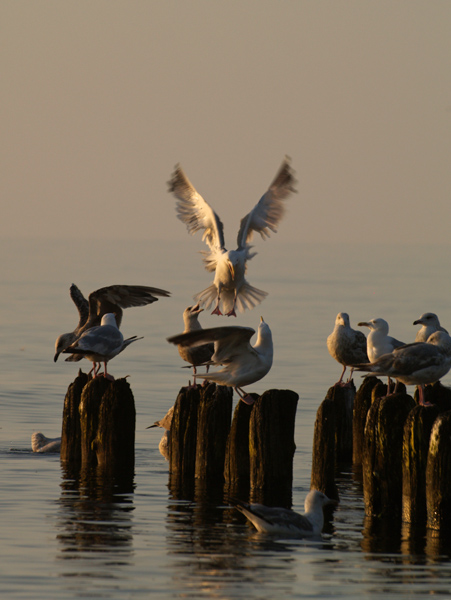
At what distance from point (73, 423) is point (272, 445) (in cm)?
352

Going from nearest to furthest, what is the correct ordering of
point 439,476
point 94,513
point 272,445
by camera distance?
1. point 439,476
2. point 94,513
3. point 272,445

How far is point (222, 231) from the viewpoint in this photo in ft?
82.1

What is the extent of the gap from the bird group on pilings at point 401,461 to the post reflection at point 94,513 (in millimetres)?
2359

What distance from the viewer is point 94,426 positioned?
17359 mm

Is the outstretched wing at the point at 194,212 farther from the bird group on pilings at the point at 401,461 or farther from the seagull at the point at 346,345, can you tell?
the bird group on pilings at the point at 401,461

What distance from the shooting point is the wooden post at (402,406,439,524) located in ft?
44.1

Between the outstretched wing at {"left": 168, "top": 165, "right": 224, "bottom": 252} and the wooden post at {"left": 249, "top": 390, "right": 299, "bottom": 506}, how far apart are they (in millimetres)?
9536

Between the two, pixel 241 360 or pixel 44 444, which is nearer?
pixel 241 360

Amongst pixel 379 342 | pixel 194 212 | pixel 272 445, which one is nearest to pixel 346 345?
pixel 379 342

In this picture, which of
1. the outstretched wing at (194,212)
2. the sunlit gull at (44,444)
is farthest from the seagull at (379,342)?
the outstretched wing at (194,212)

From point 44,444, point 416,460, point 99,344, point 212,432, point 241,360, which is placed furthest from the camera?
point 44,444

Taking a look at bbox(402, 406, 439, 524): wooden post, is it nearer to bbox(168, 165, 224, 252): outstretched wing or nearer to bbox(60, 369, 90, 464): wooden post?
bbox(60, 369, 90, 464): wooden post

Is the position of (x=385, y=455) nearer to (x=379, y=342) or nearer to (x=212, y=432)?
(x=212, y=432)

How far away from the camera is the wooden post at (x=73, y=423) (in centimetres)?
1773
